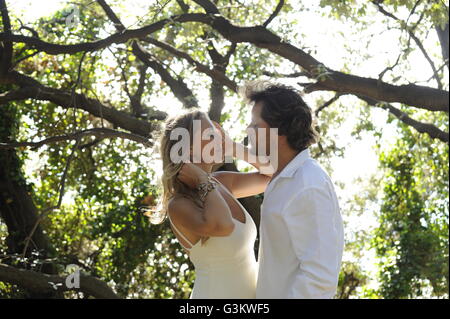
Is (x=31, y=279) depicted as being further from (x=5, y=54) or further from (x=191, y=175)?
(x=191, y=175)

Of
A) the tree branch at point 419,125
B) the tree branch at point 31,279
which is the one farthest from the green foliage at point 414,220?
the tree branch at point 31,279

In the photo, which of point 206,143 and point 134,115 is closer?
point 206,143

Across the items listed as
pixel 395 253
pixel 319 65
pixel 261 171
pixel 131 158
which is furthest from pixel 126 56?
pixel 261 171

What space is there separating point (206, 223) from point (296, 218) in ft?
1.68

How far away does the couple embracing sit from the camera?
255cm

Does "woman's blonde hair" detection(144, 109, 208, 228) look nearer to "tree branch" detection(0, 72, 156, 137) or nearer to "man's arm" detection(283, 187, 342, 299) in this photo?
"man's arm" detection(283, 187, 342, 299)

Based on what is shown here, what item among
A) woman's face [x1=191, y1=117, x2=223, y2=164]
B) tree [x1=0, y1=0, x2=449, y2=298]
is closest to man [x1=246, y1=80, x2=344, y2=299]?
woman's face [x1=191, y1=117, x2=223, y2=164]

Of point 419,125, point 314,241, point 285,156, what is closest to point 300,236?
point 314,241

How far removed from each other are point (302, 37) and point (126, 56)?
2.19m

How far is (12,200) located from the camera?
7.75 m

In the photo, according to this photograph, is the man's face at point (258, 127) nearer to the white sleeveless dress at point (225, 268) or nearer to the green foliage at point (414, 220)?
the white sleeveless dress at point (225, 268)

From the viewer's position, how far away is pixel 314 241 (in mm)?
2533

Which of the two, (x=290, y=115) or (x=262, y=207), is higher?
(x=290, y=115)

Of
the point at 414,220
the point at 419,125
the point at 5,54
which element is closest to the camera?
the point at 5,54
